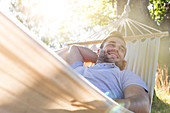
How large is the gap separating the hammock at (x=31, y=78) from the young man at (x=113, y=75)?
2.22 ft

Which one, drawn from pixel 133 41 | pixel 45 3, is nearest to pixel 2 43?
pixel 133 41

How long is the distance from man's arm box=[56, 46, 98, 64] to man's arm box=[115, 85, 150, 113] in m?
0.68

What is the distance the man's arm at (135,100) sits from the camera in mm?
1069

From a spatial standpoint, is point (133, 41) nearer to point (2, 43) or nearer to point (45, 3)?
point (2, 43)

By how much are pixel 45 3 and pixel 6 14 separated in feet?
25.9

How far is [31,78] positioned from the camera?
0.41 m

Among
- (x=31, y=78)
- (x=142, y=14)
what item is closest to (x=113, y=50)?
(x=31, y=78)

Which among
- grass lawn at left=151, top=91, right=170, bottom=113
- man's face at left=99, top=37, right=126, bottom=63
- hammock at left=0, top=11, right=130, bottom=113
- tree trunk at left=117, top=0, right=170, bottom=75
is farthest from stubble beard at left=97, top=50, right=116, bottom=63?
tree trunk at left=117, top=0, right=170, bottom=75

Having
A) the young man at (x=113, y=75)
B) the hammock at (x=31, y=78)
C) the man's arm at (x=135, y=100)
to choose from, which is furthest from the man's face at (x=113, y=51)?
the hammock at (x=31, y=78)

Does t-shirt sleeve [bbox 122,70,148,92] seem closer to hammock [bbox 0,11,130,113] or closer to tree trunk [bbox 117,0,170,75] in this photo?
hammock [bbox 0,11,130,113]

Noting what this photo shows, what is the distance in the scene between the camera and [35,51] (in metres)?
0.40

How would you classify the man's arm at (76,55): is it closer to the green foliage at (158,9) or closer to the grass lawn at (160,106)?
the grass lawn at (160,106)

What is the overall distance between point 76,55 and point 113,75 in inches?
19.6

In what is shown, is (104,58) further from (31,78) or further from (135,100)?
(31,78)
